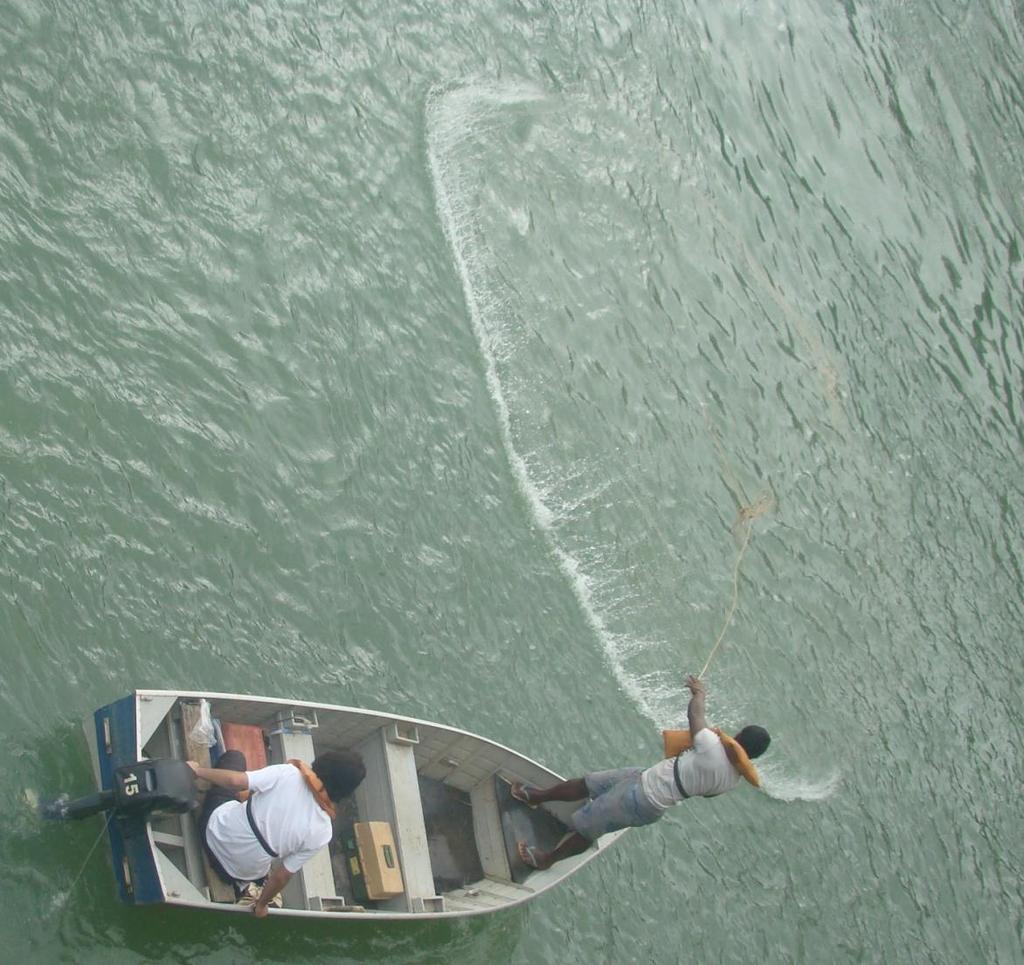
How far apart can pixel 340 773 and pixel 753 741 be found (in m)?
3.53

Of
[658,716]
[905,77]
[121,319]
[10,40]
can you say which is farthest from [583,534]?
[905,77]

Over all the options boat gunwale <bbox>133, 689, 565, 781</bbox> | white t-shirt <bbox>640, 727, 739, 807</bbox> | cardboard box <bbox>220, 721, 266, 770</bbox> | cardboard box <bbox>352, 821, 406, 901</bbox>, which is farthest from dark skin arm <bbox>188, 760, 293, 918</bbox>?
white t-shirt <bbox>640, 727, 739, 807</bbox>

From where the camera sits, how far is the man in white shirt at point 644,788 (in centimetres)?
1123

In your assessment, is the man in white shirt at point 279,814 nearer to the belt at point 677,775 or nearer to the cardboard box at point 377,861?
the cardboard box at point 377,861

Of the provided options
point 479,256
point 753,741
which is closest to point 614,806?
point 753,741

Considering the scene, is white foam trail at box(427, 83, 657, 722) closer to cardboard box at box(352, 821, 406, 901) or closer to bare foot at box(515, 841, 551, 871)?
bare foot at box(515, 841, 551, 871)

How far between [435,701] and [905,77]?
1468cm

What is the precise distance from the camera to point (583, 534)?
50.5 feet

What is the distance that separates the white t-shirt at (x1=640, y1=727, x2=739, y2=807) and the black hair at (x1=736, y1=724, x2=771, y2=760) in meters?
0.18

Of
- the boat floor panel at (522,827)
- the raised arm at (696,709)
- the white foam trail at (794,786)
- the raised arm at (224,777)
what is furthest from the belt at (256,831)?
the white foam trail at (794,786)

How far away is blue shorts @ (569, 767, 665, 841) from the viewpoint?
11672 mm

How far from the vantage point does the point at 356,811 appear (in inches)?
468

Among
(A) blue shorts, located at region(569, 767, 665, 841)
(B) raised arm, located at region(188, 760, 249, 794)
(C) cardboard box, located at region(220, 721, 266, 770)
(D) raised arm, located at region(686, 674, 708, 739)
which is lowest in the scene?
(A) blue shorts, located at region(569, 767, 665, 841)

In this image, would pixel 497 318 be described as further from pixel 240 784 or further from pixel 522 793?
pixel 240 784
